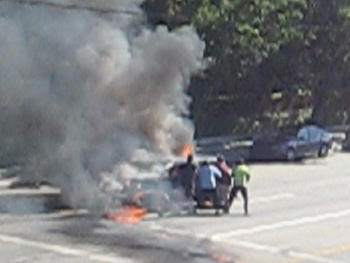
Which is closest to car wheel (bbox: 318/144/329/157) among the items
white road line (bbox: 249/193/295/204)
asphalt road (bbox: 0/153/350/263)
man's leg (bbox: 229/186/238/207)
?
asphalt road (bbox: 0/153/350/263)

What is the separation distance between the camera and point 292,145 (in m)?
37.8

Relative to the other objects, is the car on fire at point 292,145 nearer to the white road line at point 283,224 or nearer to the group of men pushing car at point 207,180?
the white road line at point 283,224

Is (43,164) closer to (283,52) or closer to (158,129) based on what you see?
(158,129)

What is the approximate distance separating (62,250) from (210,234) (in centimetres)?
356

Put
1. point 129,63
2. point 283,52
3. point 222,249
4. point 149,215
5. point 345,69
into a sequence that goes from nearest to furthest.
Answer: point 222,249, point 149,215, point 129,63, point 283,52, point 345,69

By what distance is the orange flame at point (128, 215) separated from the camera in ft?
76.0

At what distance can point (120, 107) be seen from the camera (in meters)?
25.1

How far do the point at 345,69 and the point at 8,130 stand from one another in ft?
80.5

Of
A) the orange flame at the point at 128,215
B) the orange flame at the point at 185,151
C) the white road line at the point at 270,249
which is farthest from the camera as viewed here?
the orange flame at the point at 185,151

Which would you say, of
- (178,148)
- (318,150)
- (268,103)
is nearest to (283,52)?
(268,103)

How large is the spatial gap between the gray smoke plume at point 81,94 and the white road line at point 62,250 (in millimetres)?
3818

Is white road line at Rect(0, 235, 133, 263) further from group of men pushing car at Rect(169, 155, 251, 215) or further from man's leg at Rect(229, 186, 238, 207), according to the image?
man's leg at Rect(229, 186, 238, 207)

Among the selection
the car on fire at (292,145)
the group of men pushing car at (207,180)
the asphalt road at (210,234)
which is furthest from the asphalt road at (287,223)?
the car on fire at (292,145)

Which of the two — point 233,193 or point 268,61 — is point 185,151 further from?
point 268,61
